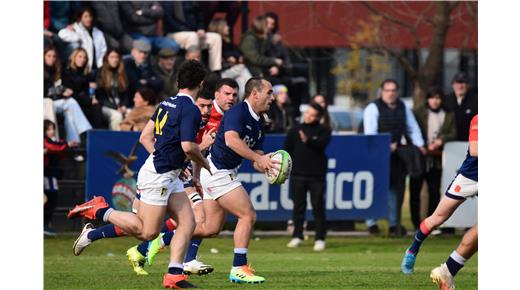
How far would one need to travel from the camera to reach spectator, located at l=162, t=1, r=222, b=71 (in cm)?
2270

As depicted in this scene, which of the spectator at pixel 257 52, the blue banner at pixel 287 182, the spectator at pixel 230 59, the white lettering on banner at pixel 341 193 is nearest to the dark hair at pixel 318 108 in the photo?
the blue banner at pixel 287 182

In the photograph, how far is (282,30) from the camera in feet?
112

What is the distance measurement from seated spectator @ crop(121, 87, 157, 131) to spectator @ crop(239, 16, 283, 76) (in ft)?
11.2

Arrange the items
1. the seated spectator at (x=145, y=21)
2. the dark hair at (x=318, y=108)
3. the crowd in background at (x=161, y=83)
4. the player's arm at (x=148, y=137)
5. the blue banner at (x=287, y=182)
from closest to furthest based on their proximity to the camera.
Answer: the player's arm at (x=148, y=137) < the dark hair at (x=318, y=108) < the blue banner at (x=287, y=182) < the crowd in background at (x=161, y=83) < the seated spectator at (x=145, y=21)

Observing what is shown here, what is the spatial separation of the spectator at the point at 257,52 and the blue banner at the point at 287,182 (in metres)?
2.56

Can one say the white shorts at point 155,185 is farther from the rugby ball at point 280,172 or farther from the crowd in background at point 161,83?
the crowd in background at point 161,83

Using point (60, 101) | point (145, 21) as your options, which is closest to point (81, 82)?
point (60, 101)

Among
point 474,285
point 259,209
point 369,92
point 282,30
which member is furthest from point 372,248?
point 369,92

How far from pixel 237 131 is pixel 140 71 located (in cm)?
843

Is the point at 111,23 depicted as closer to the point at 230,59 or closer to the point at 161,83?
the point at 161,83

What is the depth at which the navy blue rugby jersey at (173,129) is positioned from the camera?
12.1 m

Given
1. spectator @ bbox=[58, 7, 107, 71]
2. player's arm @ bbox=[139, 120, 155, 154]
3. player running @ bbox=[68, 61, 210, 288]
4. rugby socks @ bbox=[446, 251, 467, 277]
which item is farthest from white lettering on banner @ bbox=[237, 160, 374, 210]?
rugby socks @ bbox=[446, 251, 467, 277]

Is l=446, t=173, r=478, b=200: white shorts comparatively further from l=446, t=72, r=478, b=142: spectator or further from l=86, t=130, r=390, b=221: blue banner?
l=446, t=72, r=478, b=142: spectator
